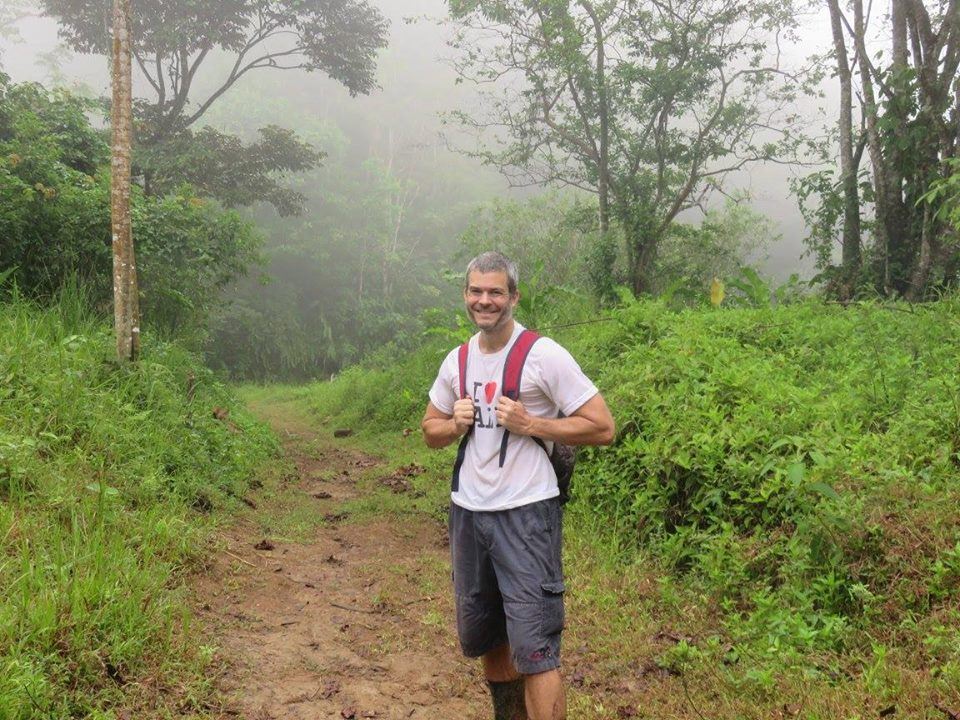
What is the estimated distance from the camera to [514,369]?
9.60 feet

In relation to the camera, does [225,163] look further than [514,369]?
Yes

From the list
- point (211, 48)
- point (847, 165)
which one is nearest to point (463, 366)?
point (847, 165)

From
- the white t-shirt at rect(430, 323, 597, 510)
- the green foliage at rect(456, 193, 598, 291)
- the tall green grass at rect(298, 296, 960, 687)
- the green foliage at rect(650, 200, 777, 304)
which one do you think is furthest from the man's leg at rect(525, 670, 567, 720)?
the green foliage at rect(456, 193, 598, 291)

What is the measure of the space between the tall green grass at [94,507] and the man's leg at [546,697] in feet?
5.55

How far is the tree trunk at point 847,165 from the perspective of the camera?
11008 mm

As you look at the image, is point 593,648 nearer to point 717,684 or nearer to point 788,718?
point 717,684

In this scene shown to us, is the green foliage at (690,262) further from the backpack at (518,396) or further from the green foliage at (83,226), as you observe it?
the backpack at (518,396)

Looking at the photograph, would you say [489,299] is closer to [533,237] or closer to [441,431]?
[441,431]

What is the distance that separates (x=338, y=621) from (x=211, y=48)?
18720mm

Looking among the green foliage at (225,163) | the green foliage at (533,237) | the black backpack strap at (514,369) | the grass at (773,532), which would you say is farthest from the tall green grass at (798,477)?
the green foliage at (225,163)

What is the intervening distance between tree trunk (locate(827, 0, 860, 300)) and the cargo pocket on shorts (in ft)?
32.3

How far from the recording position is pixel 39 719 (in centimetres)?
286

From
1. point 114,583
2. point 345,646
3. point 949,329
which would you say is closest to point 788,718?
point 345,646

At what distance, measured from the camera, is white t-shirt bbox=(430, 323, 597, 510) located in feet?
9.44
